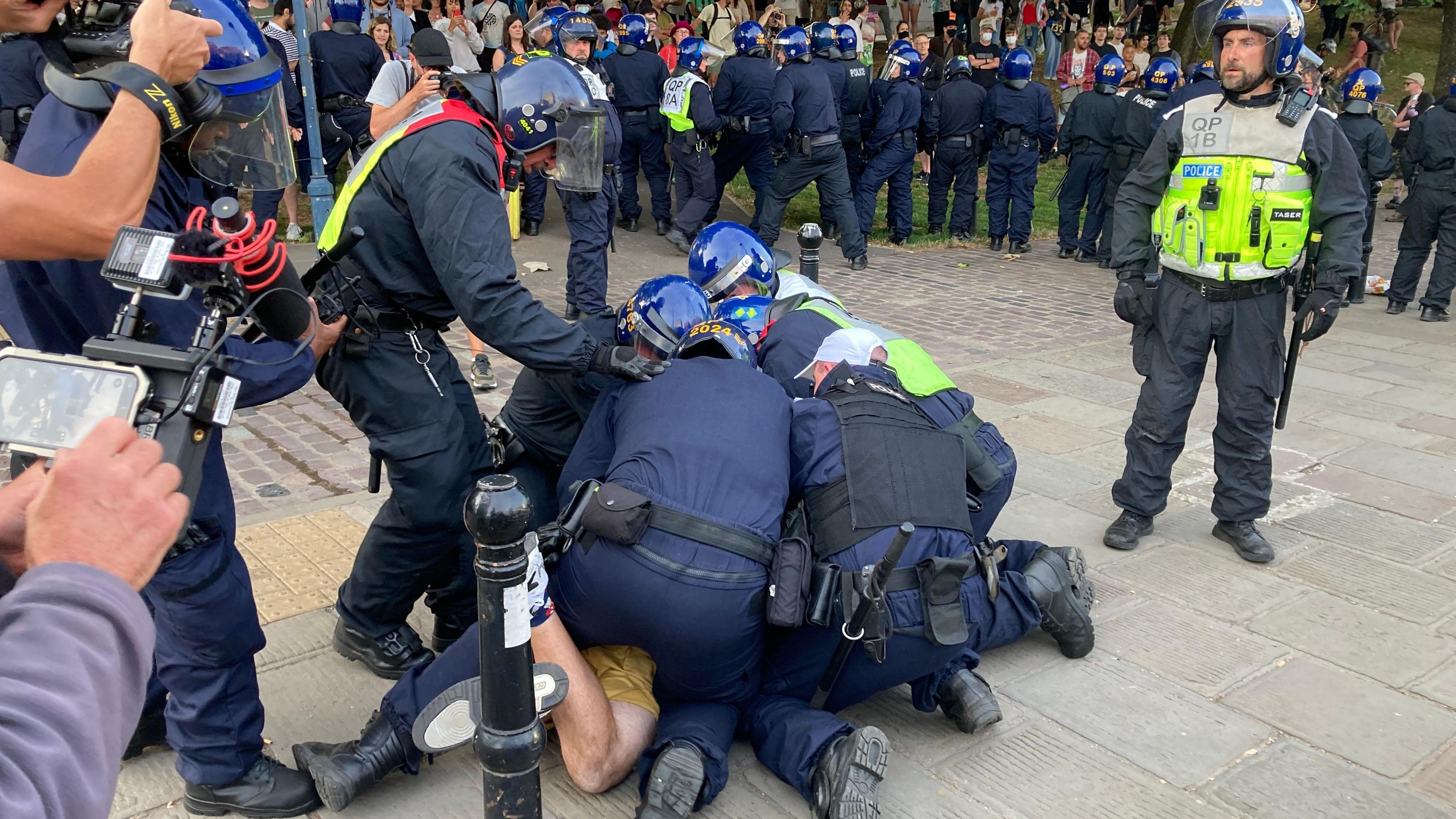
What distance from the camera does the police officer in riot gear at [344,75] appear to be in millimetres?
9891

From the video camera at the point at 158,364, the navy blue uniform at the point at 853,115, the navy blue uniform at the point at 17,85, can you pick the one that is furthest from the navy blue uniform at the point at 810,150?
the video camera at the point at 158,364

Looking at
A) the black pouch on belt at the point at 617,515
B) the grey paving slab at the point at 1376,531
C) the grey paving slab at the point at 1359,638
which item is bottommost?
the grey paving slab at the point at 1376,531

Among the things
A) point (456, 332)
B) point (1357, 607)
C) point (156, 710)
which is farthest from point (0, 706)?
point (456, 332)

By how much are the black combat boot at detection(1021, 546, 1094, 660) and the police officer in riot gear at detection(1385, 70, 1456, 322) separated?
24.3 ft

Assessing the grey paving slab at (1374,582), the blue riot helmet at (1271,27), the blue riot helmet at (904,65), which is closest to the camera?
the grey paving slab at (1374,582)

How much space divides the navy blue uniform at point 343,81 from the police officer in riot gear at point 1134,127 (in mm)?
7256

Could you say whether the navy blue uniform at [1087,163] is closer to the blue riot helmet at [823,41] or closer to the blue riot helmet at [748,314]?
the blue riot helmet at [823,41]

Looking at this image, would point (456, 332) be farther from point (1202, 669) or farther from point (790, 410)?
point (1202, 669)

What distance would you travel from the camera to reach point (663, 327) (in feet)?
11.9

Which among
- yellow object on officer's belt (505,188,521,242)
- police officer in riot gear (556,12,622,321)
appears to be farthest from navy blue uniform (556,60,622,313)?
yellow object on officer's belt (505,188,521,242)

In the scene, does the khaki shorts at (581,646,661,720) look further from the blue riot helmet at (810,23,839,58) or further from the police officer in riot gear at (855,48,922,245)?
the blue riot helmet at (810,23,839,58)

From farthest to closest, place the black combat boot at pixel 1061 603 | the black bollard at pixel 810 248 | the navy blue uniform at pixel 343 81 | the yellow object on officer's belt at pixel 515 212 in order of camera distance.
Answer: the yellow object on officer's belt at pixel 515 212 → the navy blue uniform at pixel 343 81 → the black bollard at pixel 810 248 → the black combat boot at pixel 1061 603

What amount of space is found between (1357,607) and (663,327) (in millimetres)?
2787

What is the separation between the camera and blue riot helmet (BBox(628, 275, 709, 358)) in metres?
3.59
